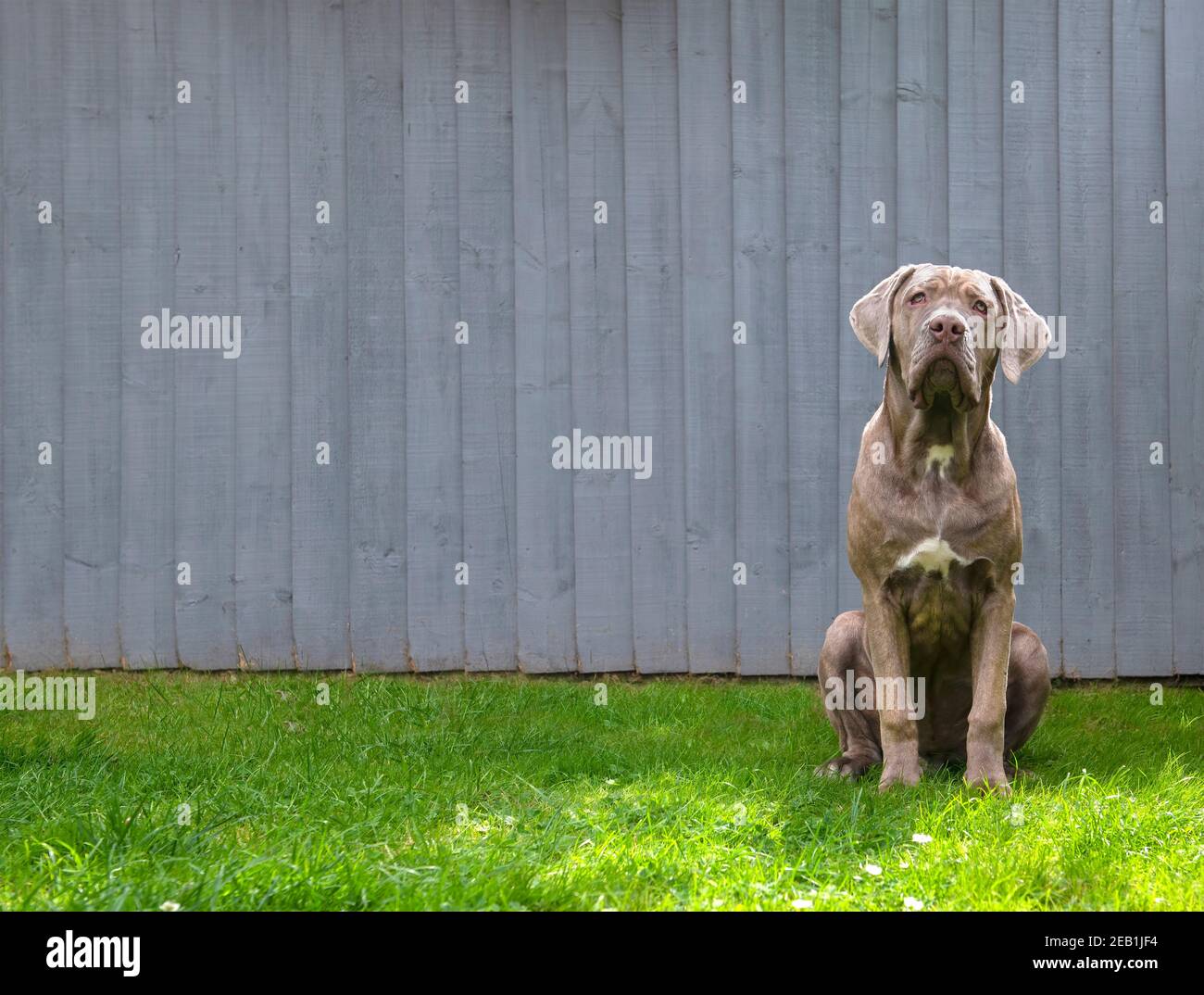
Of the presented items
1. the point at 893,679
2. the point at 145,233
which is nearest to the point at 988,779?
the point at 893,679

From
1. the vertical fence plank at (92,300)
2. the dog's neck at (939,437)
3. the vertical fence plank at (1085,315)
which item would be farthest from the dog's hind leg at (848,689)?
the vertical fence plank at (92,300)

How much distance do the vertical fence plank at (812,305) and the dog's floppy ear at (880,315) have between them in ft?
5.74

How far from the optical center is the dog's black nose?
3393 millimetres

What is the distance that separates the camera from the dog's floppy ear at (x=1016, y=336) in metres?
3.63

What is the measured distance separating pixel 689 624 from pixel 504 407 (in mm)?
1462

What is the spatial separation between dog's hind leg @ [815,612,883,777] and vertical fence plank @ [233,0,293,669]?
286 centimetres

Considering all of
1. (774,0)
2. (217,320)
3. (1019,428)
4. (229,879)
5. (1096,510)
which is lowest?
(229,879)

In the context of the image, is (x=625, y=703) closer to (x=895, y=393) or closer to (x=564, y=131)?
(x=895, y=393)

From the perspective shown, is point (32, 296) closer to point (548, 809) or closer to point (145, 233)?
point (145, 233)

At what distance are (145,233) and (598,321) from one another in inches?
92.8

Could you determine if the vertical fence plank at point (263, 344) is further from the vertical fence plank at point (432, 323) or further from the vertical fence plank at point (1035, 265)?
the vertical fence plank at point (1035, 265)

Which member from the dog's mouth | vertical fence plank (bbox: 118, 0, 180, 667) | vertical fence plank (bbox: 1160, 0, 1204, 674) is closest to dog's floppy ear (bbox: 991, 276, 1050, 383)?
the dog's mouth
